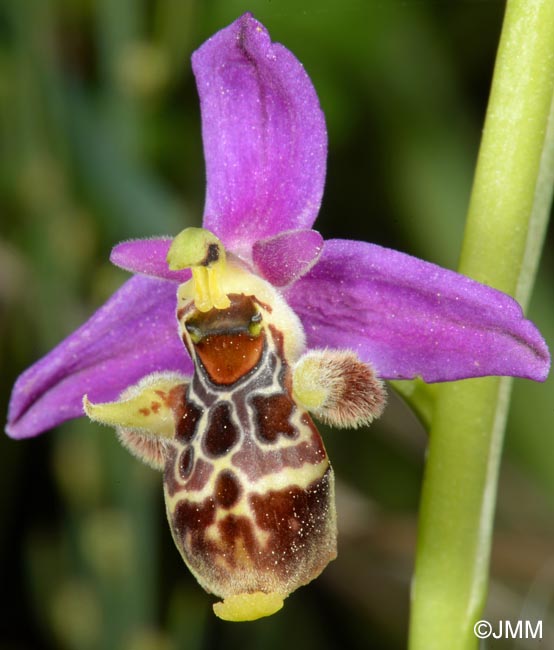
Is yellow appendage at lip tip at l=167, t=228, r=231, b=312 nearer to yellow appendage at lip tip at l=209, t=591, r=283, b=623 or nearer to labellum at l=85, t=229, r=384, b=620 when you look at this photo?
labellum at l=85, t=229, r=384, b=620

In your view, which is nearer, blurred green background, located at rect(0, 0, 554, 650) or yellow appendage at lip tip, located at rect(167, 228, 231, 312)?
yellow appendage at lip tip, located at rect(167, 228, 231, 312)

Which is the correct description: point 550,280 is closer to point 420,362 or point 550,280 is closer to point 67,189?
point 67,189

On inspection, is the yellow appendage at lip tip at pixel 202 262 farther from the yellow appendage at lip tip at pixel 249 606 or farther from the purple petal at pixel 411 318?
the yellow appendage at lip tip at pixel 249 606

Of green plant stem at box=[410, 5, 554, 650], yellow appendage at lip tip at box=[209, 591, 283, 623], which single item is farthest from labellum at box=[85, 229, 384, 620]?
green plant stem at box=[410, 5, 554, 650]

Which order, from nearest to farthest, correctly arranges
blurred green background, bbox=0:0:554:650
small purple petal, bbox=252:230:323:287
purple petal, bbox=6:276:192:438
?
small purple petal, bbox=252:230:323:287
purple petal, bbox=6:276:192:438
blurred green background, bbox=0:0:554:650

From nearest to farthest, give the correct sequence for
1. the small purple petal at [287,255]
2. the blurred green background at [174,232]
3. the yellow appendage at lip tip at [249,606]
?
the yellow appendage at lip tip at [249,606] → the small purple petal at [287,255] → the blurred green background at [174,232]

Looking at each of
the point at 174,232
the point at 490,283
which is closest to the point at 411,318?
the point at 490,283

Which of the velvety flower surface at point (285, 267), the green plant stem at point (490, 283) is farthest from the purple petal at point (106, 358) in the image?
the green plant stem at point (490, 283)
